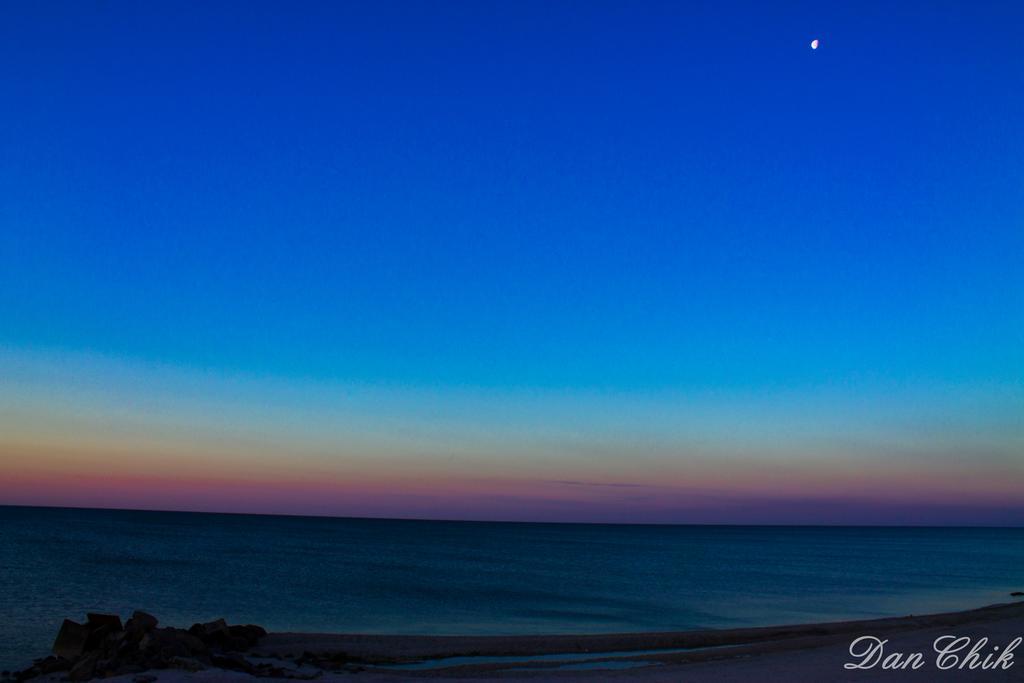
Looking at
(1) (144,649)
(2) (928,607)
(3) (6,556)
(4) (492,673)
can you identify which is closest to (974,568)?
(2) (928,607)

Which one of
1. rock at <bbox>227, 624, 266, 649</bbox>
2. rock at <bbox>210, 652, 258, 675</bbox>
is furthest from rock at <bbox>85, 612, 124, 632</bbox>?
rock at <bbox>210, 652, 258, 675</bbox>

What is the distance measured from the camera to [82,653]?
918 inches

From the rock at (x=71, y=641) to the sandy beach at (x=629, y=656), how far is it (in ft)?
7.47

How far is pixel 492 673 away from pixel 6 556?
67.4 m

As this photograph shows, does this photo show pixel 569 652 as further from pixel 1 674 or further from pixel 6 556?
pixel 6 556

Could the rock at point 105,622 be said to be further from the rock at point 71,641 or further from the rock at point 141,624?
the rock at point 141,624

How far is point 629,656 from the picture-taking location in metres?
27.3
